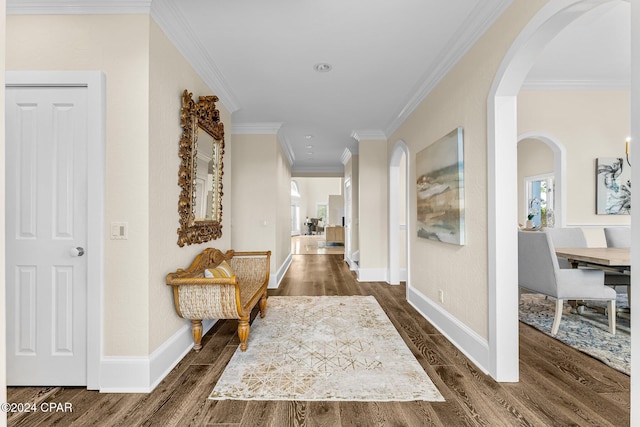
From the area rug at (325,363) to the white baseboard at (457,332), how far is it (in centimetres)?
45

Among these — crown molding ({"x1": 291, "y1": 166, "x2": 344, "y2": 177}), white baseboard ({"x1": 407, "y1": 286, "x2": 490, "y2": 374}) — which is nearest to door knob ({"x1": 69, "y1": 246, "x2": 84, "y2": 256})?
white baseboard ({"x1": 407, "y1": 286, "x2": 490, "y2": 374})

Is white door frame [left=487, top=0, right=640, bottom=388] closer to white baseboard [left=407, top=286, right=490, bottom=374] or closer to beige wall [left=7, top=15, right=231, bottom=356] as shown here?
white baseboard [left=407, top=286, right=490, bottom=374]

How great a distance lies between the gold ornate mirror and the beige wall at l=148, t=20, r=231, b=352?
2.3 inches

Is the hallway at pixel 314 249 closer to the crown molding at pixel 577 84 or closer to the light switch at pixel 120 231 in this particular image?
the crown molding at pixel 577 84

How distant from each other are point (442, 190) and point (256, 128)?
304 cm

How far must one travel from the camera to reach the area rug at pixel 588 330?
2334 mm

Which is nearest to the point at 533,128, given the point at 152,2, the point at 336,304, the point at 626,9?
the point at 626,9

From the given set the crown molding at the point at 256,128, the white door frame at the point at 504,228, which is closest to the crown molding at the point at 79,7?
the white door frame at the point at 504,228

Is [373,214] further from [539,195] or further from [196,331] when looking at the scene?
[539,195]

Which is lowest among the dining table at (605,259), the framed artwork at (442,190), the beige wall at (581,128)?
the dining table at (605,259)

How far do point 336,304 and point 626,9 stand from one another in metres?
3.77

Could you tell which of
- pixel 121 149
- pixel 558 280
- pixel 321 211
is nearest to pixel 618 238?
pixel 558 280

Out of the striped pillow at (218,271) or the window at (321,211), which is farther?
the window at (321,211)

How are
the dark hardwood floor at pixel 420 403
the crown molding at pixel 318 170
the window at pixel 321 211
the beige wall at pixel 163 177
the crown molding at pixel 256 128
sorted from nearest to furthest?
the dark hardwood floor at pixel 420 403 → the beige wall at pixel 163 177 → the crown molding at pixel 256 128 → the crown molding at pixel 318 170 → the window at pixel 321 211
